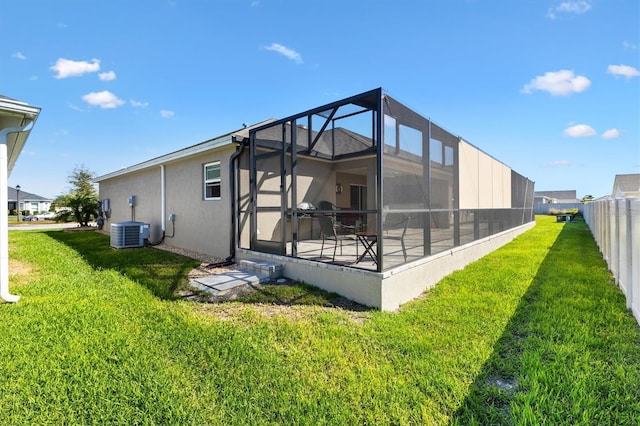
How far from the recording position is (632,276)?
393 cm

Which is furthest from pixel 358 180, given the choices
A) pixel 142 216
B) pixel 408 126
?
pixel 142 216

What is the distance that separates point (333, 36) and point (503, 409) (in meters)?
9.07

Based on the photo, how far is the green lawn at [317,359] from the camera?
2076 mm

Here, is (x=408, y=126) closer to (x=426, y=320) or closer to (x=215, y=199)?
(x=426, y=320)

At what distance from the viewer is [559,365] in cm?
264

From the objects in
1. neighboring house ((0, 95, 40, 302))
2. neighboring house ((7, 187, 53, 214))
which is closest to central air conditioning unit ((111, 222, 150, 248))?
neighboring house ((0, 95, 40, 302))

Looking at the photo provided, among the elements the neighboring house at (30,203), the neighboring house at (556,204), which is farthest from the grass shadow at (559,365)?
the neighboring house at (30,203)

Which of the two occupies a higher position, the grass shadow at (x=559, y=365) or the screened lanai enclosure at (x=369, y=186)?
the screened lanai enclosure at (x=369, y=186)

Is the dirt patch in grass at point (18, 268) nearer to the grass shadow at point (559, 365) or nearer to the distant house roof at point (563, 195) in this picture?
the grass shadow at point (559, 365)

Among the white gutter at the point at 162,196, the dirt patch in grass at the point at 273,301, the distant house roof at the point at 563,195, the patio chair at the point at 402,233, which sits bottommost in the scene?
the dirt patch in grass at the point at 273,301

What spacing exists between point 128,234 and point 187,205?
243cm

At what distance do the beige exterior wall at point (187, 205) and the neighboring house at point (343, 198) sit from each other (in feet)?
0.12

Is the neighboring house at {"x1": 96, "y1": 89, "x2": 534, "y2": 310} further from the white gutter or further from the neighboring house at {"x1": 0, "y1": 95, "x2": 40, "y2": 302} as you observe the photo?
the neighboring house at {"x1": 0, "y1": 95, "x2": 40, "y2": 302}

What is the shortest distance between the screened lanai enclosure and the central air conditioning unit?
188 inches
